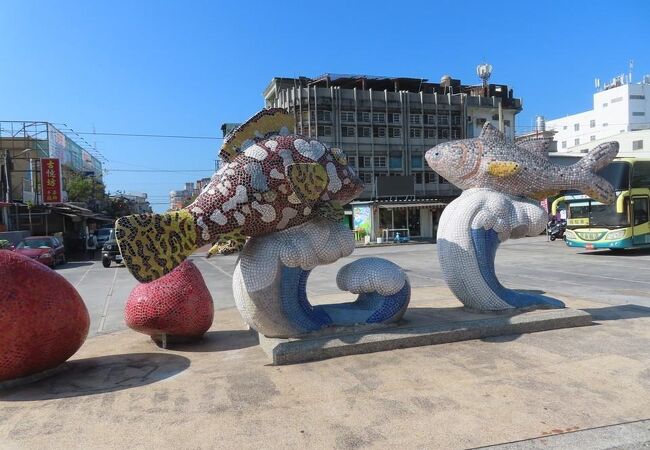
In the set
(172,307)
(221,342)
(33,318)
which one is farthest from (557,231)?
(33,318)

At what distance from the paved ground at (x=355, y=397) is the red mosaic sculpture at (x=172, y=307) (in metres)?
0.29

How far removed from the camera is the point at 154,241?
16.7 feet

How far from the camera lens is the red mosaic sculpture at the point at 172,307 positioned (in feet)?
21.4

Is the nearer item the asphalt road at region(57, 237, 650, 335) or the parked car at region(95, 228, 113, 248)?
the asphalt road at region(57, 237, 650, 335)

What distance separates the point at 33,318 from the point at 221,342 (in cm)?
248

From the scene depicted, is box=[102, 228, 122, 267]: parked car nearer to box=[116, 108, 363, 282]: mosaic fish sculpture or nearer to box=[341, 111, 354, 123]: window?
box=[116, 108, 363, 282]: mosaic fish sculpture

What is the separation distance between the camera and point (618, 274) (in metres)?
13.2

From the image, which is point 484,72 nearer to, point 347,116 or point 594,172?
point 347,116

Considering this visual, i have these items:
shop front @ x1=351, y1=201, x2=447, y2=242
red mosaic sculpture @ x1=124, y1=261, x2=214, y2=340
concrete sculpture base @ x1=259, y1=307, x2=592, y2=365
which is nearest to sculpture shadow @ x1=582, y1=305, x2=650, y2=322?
concrete sculpture base @ x1=259, y1=307, x2=592, y2=365

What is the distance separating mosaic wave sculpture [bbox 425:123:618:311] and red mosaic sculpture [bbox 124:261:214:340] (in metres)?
3.38

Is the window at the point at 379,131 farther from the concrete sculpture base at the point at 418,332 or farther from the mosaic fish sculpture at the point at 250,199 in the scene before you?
the mosaic fish sculpture at the point at 250,199

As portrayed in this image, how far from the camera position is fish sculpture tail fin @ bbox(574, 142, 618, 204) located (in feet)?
23.5

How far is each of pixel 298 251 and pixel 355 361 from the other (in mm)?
1388

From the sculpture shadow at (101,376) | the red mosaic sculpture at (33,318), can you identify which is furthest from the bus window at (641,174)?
the red mosaic sculpture at (33,318)
